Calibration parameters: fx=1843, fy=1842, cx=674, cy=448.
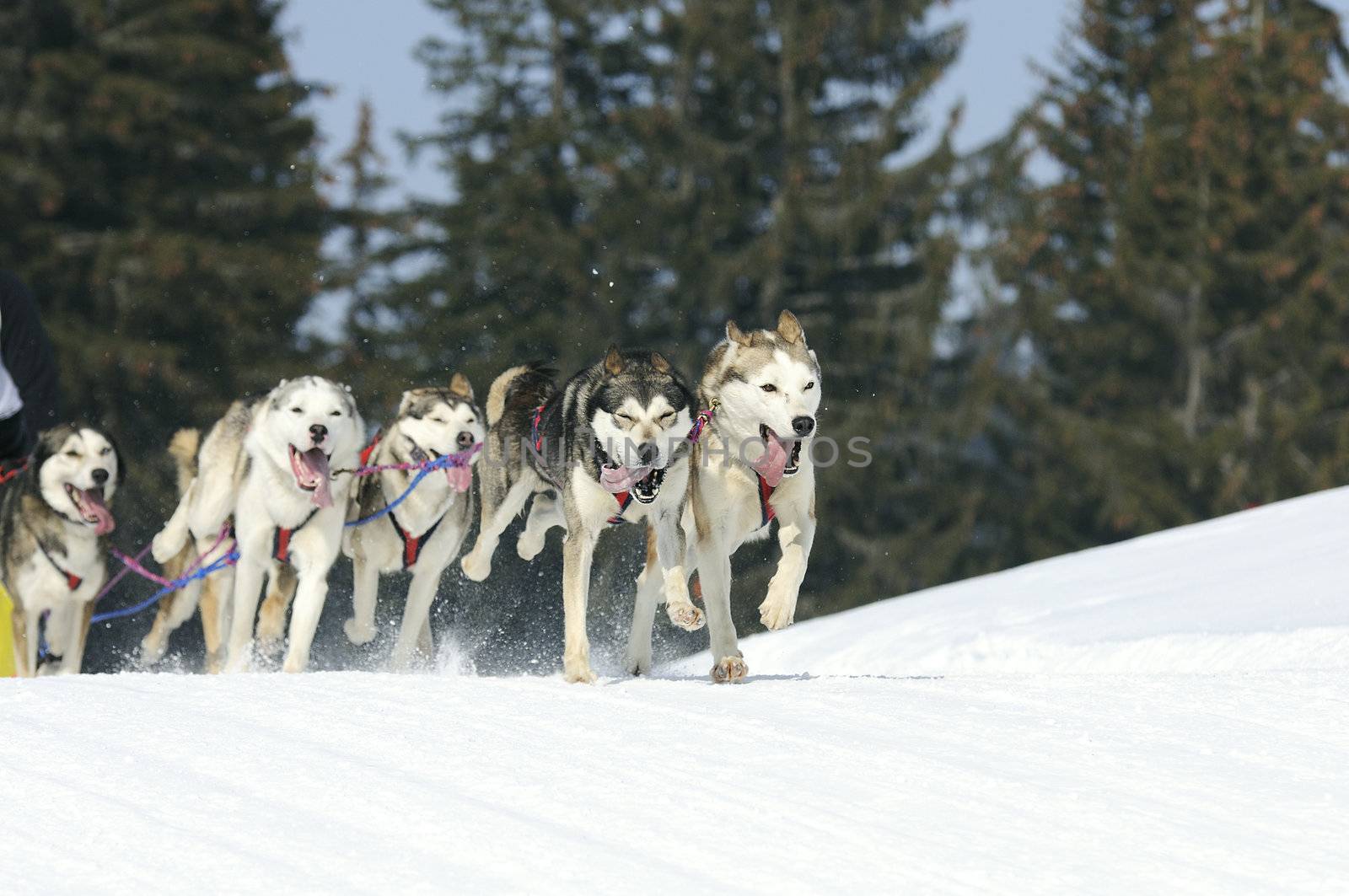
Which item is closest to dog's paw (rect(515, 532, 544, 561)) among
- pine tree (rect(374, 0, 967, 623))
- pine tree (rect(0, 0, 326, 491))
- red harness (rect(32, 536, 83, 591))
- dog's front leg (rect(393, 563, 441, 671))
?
dog's front leg (rect(393, 563, 441, 671))

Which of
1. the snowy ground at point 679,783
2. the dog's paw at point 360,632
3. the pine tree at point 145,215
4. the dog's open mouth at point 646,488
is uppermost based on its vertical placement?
the pine tree at point 145,215

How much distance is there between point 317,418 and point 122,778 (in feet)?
7.74

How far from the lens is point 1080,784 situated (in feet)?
13.7

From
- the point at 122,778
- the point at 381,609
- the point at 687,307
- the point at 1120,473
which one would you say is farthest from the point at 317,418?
the point at 1120,473

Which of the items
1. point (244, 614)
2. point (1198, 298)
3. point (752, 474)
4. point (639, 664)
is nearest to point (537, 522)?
point (639, 664)

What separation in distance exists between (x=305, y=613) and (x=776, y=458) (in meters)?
1.76

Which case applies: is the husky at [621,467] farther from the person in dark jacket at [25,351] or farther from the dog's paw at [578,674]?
the person in dark jacket at [25,351]

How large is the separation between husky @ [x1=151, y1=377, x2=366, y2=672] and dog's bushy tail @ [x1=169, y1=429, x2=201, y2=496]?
1205 millimetres

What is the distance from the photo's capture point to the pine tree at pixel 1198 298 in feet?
71.7

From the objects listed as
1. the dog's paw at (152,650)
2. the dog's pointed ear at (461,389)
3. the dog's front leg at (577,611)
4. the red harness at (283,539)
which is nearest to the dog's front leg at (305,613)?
the red harness at (283,539)

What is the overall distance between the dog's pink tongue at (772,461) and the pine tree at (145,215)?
11.2 m

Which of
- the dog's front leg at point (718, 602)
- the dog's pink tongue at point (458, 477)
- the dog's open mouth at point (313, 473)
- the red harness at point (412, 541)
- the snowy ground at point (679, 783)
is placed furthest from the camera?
the red harness at point (412, 541)

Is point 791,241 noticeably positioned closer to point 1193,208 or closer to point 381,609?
point 1193,208

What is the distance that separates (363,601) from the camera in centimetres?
671
